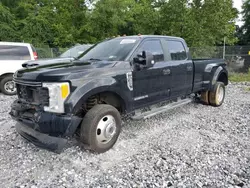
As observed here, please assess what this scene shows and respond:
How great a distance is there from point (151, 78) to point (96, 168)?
6.52ft

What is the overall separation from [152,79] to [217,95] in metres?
3.01

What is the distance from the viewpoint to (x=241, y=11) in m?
26.0

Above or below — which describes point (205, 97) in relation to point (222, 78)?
below

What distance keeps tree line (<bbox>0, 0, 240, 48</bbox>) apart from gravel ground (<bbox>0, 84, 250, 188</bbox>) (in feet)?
37.7

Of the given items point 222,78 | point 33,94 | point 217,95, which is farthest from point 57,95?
point 222,78

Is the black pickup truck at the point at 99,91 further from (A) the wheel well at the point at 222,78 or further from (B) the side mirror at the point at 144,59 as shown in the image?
(A) the wheel well at the point at 222,78

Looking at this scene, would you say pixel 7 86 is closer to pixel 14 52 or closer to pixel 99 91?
pixel 14 52

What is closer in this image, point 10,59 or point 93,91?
point 93,91

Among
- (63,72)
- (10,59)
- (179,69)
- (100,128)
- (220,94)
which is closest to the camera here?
(63,72)

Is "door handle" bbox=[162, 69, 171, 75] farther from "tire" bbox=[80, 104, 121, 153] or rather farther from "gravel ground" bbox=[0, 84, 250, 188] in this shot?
"tire" bbox=[80, 104, 121, 153]

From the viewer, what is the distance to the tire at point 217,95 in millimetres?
6133

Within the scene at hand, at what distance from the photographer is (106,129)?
11.3ft

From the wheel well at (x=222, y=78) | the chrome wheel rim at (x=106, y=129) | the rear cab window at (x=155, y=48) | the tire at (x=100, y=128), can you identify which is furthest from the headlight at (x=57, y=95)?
the wheel well at (x=222, y=78)

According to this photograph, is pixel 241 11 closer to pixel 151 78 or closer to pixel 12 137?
pixel 151 78
